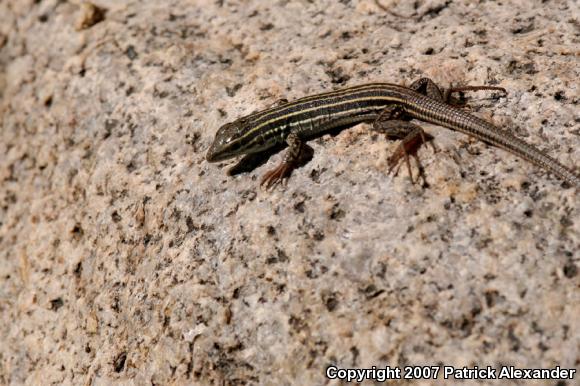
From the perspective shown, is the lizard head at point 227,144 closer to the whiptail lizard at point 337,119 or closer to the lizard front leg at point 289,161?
the whiptail lizard at point 337,119

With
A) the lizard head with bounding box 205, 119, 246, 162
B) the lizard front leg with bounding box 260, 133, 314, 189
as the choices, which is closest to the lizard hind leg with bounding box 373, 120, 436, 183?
the lizard front leg with bounding box 260, 133, 314, 189

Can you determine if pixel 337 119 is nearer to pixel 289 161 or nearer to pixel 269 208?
pixel 289 161

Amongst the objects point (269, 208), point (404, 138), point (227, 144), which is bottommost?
point (269, 208)

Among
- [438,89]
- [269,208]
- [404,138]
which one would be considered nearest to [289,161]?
[269,208]

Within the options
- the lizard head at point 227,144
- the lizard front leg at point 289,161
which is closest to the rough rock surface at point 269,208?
the lizard front leg at point 289,161

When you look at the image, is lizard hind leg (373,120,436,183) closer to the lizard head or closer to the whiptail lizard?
the whiptail lizard

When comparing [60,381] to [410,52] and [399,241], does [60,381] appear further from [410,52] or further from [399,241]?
[410,52]

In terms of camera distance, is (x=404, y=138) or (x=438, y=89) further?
(x=438, y=89)

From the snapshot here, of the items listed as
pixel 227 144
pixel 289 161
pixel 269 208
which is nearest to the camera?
pixel 269 208

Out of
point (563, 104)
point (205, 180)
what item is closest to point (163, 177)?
point (205, 180)
